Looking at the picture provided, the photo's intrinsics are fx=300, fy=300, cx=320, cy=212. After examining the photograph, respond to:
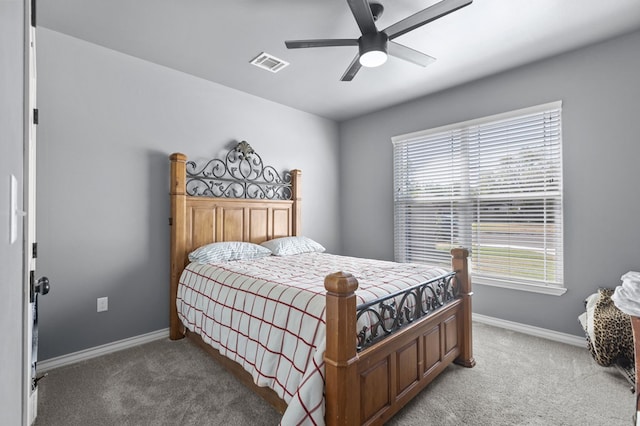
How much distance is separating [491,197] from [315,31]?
94.2 inches

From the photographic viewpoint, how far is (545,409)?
1801mm

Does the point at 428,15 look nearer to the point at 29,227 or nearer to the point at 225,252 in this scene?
the point at 29,227

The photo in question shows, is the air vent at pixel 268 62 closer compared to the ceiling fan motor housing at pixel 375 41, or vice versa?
the ceiling fan motor housing at pixel 375 41

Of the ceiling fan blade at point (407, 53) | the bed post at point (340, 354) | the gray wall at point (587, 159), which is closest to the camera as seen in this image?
the bed post at point (340, 354)

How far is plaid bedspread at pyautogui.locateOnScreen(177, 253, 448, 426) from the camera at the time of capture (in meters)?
1.45

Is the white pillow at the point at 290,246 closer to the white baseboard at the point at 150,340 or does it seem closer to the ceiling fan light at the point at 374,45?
the white baseboard at the point at 150,340

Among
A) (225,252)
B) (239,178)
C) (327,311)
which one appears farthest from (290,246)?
(327,311)

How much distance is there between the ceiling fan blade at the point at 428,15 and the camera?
5.57 ft

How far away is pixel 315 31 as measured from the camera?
2.40 metres

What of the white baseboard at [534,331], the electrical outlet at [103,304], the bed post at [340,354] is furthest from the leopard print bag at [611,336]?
the electrical outlet at [103,304]

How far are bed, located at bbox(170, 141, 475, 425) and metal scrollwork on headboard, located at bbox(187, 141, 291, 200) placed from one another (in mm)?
11

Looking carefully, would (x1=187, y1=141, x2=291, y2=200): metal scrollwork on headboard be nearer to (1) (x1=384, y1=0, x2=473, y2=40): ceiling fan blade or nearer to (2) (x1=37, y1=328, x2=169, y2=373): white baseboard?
(2) (x1=37, y1=328, x2=169, y2=373): white baseboard

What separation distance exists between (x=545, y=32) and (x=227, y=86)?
10.1 ft

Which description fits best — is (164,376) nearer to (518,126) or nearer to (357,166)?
(357,166)
